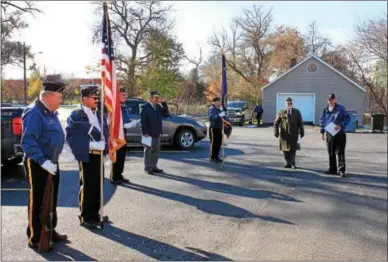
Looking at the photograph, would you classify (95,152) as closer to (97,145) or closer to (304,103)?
(97,145)

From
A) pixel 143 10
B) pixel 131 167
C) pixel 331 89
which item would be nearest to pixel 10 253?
pixel 131 167

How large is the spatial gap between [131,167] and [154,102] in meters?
2.06

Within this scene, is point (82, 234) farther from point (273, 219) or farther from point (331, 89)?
point (331, 89)

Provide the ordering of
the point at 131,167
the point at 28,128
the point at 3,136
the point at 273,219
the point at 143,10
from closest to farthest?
the point at 28,128
the point at 273,219
the point at 3,136
the point at 131,167
the point at 143,10

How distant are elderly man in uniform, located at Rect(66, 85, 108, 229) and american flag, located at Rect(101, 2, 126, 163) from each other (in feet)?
0.45

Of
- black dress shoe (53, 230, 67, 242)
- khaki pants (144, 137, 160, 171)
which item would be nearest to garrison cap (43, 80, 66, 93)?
black dress shoe (53, 230, 67, 242)

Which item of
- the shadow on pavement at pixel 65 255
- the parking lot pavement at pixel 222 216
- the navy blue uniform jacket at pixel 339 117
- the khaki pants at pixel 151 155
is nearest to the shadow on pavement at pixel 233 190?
the parking lot pavement at pixel 222 216

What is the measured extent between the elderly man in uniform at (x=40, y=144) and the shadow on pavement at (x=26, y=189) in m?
1.99

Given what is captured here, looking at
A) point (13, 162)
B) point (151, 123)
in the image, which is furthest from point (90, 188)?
point (13, 162)

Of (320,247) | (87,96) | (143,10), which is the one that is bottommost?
(320,247)

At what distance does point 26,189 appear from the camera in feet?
25.7

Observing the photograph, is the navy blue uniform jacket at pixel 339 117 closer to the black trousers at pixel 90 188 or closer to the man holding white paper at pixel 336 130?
the man holding white paper at pixel 336 130

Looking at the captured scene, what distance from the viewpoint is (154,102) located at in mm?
9242

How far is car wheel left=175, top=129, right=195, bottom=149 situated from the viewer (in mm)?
13773
